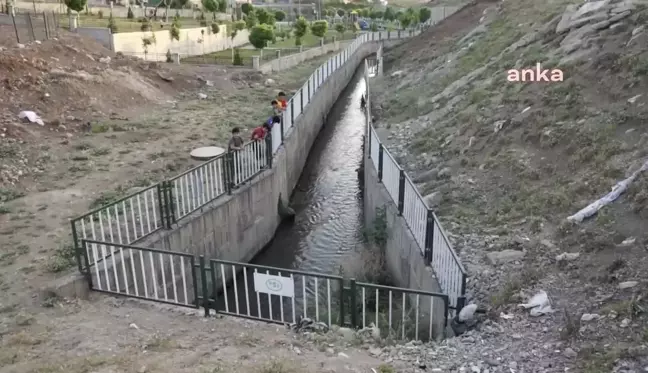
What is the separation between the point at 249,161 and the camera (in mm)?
10938

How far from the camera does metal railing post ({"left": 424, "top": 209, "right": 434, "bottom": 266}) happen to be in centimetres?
693

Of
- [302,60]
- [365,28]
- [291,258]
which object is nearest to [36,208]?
[291,258]

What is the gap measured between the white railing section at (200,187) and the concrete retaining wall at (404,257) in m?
3.14

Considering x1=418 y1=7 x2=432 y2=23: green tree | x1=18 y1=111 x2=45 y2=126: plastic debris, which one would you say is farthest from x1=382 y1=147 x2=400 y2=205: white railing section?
x1=418 y1=7 x2=432 y2=23: green tree

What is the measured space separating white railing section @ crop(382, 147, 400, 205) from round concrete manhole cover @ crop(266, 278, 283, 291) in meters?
3.57

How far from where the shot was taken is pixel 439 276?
6.80 metres

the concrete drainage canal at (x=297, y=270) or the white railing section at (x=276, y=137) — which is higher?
the white railing section at (x=276, y=137)

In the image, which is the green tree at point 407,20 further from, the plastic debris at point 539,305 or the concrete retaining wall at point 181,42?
the plastic debris at point 539,305

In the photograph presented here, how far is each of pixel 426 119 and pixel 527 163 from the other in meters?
5.96

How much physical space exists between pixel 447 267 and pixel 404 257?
206cm

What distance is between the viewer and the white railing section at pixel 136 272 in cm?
705

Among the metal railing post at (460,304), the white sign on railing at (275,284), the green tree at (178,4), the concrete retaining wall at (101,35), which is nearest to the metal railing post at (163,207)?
the white sign on railing at (275,284)

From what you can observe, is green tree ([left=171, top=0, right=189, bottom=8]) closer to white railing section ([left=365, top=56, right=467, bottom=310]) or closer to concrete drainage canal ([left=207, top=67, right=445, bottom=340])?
concrete drainage canal ([left=207, top=67, right=445, bottom=340])

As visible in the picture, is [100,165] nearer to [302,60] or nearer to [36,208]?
[36,208]
